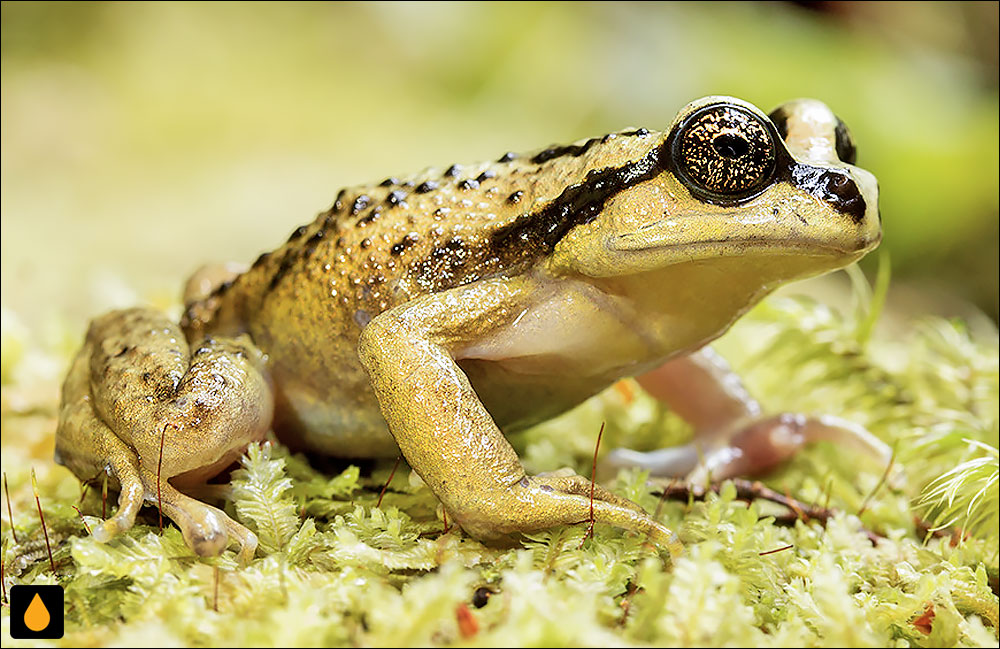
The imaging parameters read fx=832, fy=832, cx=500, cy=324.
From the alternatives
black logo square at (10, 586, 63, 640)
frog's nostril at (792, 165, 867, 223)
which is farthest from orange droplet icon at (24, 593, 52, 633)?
frog's nostril at (792, 165, 867, 223)

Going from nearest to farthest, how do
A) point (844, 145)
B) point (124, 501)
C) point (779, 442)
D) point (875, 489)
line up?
point (124, 501)
point (844, 145)
point (875, 489)
point (779, 442)

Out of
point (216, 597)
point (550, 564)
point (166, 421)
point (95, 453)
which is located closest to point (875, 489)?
point (550, 564)

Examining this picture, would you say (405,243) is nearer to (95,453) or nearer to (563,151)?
(563,151)

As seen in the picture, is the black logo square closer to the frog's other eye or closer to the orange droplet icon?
the orange droplet icon

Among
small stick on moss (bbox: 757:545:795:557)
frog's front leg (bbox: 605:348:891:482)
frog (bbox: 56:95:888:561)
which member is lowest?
small stick on moss (bbox: 757:545:795:557)

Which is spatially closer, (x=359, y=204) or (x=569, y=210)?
(x=569, y=210)

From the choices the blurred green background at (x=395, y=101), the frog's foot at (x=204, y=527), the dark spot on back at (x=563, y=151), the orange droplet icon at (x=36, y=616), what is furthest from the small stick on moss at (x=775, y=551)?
the blurred green background at (x=395, y=101)
